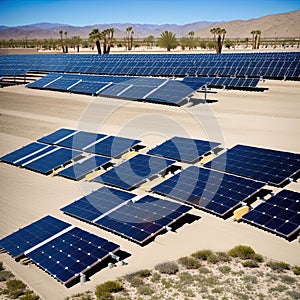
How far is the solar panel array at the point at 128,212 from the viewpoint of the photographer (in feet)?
47.0

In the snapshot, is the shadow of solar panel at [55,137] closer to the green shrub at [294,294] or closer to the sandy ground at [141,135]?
the sandy ground at [141,135]

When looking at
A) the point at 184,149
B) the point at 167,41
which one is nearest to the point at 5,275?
the point at 184,149

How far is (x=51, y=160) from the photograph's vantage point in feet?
75.0

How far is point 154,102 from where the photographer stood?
38.9m

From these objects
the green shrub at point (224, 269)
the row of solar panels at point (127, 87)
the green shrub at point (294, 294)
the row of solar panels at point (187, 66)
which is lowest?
the green shrub at point (224, 269)

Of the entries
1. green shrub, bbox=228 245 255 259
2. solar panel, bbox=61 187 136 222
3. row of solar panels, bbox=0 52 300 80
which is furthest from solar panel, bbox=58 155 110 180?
row of solar panels, bbox=0 52 300 80

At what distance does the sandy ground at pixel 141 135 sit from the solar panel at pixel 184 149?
6.67 ft

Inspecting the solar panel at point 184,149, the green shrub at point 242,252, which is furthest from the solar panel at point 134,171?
the green shrub at point 242,252

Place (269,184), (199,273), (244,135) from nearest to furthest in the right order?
1. (199,273)
2. (269,184)
3. (244,135)

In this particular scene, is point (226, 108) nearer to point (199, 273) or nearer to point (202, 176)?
point (202, 176)

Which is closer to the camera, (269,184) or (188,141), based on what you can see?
(269,184)

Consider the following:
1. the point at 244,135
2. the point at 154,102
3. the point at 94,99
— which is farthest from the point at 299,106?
the point at 94,99

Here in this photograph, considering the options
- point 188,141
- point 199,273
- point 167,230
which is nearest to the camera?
point 199,273

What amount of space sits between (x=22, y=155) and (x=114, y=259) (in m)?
13.6
